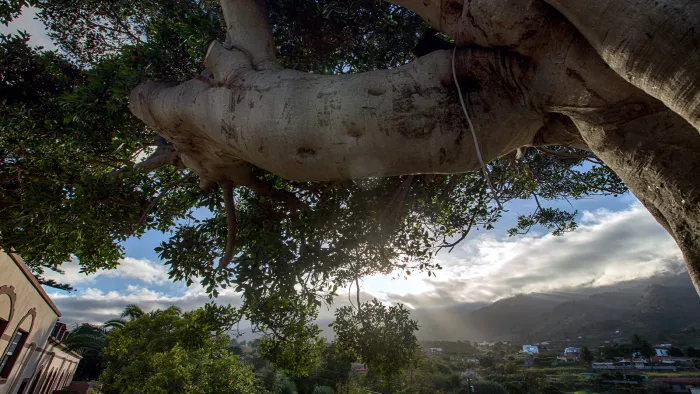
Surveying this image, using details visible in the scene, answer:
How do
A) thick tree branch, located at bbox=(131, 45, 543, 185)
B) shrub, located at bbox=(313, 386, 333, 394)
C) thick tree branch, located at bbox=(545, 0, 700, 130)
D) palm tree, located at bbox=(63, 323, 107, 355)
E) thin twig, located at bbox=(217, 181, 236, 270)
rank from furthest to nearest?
shrub, located at bbox=(313, 386, 333, 394)
palm tree, located at bbox=(63, 323, 107, 355)
thin twig, located at bbox=(217, 181, 236, 270)
thick tree branch, located at bbox=(131, 45, 543, 185)
thick tree branch, located at bbox=(545, 0, 700, 130)

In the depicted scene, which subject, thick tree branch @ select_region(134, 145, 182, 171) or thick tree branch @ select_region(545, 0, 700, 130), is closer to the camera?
thick tree branch @ select_region(545, 0, 700, 130)

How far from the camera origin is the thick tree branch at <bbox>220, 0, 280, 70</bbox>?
3.76 metres

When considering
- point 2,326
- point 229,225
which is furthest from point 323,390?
point 229,225

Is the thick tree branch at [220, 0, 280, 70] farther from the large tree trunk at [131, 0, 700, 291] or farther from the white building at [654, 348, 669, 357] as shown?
the white building at [654, 348, 669, 357]

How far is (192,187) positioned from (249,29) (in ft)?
13.7

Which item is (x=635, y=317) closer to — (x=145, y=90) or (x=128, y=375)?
(x=128, y=375)

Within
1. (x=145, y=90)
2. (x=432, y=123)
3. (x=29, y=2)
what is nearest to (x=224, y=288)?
(x=145, y=90)

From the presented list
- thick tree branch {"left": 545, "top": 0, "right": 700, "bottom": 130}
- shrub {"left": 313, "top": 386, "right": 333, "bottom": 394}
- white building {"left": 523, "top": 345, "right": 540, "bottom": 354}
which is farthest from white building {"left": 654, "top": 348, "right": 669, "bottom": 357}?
thick tree branch {"left": 545, "top": 0, "right": 700, "bottom": 130}

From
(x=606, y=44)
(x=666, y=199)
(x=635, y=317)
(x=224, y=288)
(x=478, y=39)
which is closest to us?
(x=606, y=44)

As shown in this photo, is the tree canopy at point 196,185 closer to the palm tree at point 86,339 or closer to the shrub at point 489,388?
the palm tree at point 86,339

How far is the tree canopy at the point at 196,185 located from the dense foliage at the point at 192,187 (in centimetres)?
2

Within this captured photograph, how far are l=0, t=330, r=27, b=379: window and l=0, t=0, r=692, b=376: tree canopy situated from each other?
492 inches

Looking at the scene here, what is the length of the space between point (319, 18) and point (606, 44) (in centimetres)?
458

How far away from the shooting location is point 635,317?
211 ft
